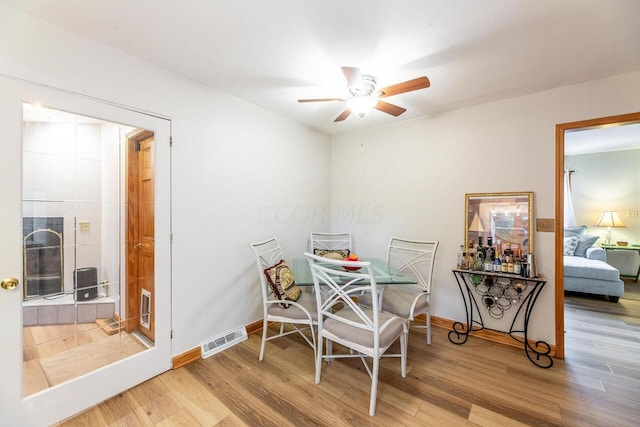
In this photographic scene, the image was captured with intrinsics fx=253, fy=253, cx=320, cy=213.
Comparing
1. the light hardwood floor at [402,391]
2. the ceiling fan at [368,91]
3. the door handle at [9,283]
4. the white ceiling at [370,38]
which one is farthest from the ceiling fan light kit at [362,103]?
the door handle at [9,283]

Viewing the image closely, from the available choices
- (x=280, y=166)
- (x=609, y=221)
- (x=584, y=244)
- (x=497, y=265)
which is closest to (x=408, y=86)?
(x=280, y=166)

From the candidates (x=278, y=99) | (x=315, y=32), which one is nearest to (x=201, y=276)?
(x=278, y=99)

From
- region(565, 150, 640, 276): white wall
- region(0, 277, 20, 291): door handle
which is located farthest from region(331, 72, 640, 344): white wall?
region(565, 150, 640, 276): white wall

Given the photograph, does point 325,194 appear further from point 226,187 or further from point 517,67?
point 517,67

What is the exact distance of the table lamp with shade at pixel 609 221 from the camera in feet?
15.8

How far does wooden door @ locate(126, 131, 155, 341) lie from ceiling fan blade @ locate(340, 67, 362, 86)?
1.62m

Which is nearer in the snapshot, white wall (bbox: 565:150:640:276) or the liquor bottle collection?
the liquor bottle collection

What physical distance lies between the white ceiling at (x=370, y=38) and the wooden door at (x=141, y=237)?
0.74 m

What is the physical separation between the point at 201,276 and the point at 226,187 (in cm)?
90

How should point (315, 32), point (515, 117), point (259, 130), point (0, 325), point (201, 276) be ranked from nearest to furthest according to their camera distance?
point (0, 325), point (315, 32), point (201, 276), point (515, 117), point (259, 130)

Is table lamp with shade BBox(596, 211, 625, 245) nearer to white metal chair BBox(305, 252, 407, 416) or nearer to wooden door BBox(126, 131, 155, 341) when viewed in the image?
white metal chair BBox(305, 252, 407, 416)

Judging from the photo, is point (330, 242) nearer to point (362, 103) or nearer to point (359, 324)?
point (359, 324)

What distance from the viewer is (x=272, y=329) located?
9.56ft

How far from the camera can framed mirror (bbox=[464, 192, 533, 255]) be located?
99.0 inches
